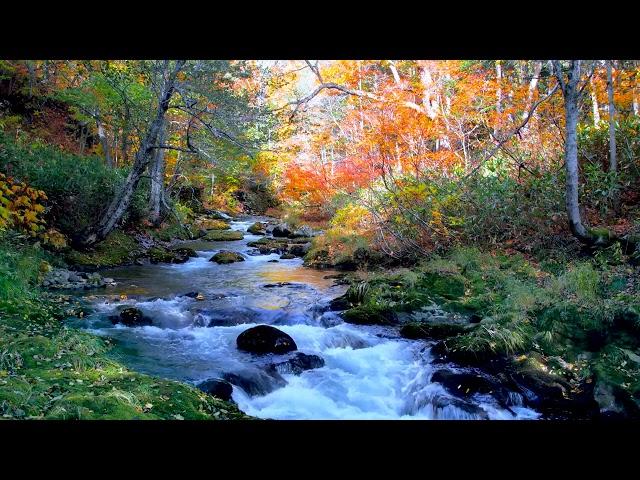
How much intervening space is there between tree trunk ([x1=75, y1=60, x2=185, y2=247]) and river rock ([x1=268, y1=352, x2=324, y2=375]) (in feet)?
20.4

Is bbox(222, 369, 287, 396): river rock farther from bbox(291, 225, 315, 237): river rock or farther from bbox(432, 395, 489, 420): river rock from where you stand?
bbox(291, 225, 315, 237): river rock

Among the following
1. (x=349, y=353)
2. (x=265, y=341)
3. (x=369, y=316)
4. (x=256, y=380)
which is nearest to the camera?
(x=256, y=380)

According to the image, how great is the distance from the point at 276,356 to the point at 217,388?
4.16ft

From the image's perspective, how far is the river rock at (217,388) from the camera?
4.83m

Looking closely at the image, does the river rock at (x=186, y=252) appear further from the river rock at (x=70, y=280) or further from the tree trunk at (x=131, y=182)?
the river rock at (x=70, y=280)

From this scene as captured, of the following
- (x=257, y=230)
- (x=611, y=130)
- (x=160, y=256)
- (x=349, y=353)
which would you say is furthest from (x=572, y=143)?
(x=257, y=230)

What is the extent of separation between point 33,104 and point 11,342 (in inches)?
583

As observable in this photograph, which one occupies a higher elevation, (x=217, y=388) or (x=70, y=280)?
(x=70, y=280)

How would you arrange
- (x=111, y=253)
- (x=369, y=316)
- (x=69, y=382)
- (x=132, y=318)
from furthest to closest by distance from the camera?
(x=111, y=253)
(x=369, y=316)
(x=132, y=318)
(x=69, y=382)

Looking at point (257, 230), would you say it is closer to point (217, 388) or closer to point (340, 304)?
point (340, 304)

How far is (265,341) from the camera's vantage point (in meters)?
6.27

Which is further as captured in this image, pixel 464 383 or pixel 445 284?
pixel 445 284
